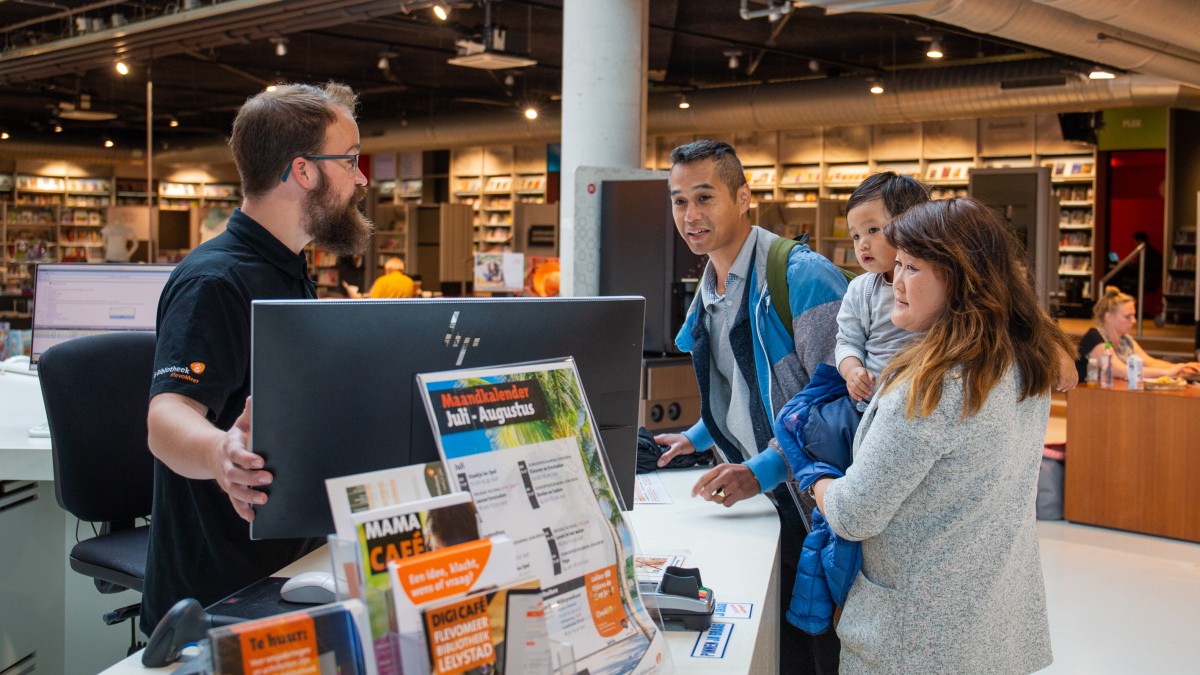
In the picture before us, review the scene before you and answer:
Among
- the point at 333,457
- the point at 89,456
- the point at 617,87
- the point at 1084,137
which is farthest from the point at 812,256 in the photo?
the point at 1084,137

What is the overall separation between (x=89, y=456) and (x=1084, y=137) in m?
12.6

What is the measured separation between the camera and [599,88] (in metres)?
6.20

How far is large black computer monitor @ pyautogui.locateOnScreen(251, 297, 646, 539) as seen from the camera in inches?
52.1

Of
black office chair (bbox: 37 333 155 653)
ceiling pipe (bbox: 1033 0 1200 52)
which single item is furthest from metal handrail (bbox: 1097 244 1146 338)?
black office chair (bbox: 37 333 155 653)

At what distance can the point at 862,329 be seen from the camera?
101 inches

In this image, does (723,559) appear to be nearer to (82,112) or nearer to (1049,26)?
(1049,26)

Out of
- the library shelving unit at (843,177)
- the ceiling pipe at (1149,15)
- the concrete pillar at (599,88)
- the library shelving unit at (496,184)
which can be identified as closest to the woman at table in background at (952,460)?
the concrete pillar at (599,88)

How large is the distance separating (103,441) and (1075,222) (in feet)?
43.6

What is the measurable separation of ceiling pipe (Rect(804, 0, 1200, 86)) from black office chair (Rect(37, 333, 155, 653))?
4927 mm

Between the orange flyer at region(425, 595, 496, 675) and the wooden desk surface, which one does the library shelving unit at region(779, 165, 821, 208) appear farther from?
the orange flyer at region(425, 595, 496, 675)

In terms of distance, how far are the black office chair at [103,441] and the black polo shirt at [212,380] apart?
79 cm

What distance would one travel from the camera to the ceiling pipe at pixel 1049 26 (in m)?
6.72

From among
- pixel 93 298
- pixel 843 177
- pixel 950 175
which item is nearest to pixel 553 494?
pixel 93 298

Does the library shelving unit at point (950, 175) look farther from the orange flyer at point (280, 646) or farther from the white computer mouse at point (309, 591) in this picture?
the orange flyer at point (280, 646)
